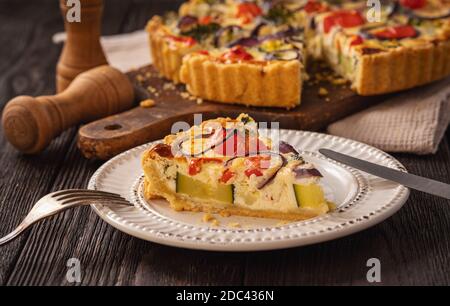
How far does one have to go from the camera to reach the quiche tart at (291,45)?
13.0 feet

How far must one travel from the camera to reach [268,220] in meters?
2.85

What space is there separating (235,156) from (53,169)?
114 centimetres

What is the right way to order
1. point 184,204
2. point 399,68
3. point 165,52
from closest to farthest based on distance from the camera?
point 184,204, point 399,68, point 165,52

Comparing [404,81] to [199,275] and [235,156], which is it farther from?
[199,275]

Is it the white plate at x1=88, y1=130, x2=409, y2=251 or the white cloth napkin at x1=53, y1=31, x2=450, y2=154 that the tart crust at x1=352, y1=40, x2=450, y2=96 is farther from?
the white plate at x1=88, y1=130, x2=409, y2=251

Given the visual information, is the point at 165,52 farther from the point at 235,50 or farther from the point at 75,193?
the point at 75,193

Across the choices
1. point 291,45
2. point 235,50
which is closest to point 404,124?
point 291,45

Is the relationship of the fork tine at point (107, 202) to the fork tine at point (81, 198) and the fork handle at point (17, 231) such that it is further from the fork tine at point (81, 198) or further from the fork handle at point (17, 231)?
the fork handle at point (17, 231)

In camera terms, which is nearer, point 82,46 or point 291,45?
point 291,45

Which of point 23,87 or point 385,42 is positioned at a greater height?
point 385,42

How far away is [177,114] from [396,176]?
1327 millimetres

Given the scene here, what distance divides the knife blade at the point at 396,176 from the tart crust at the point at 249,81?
75 cm
